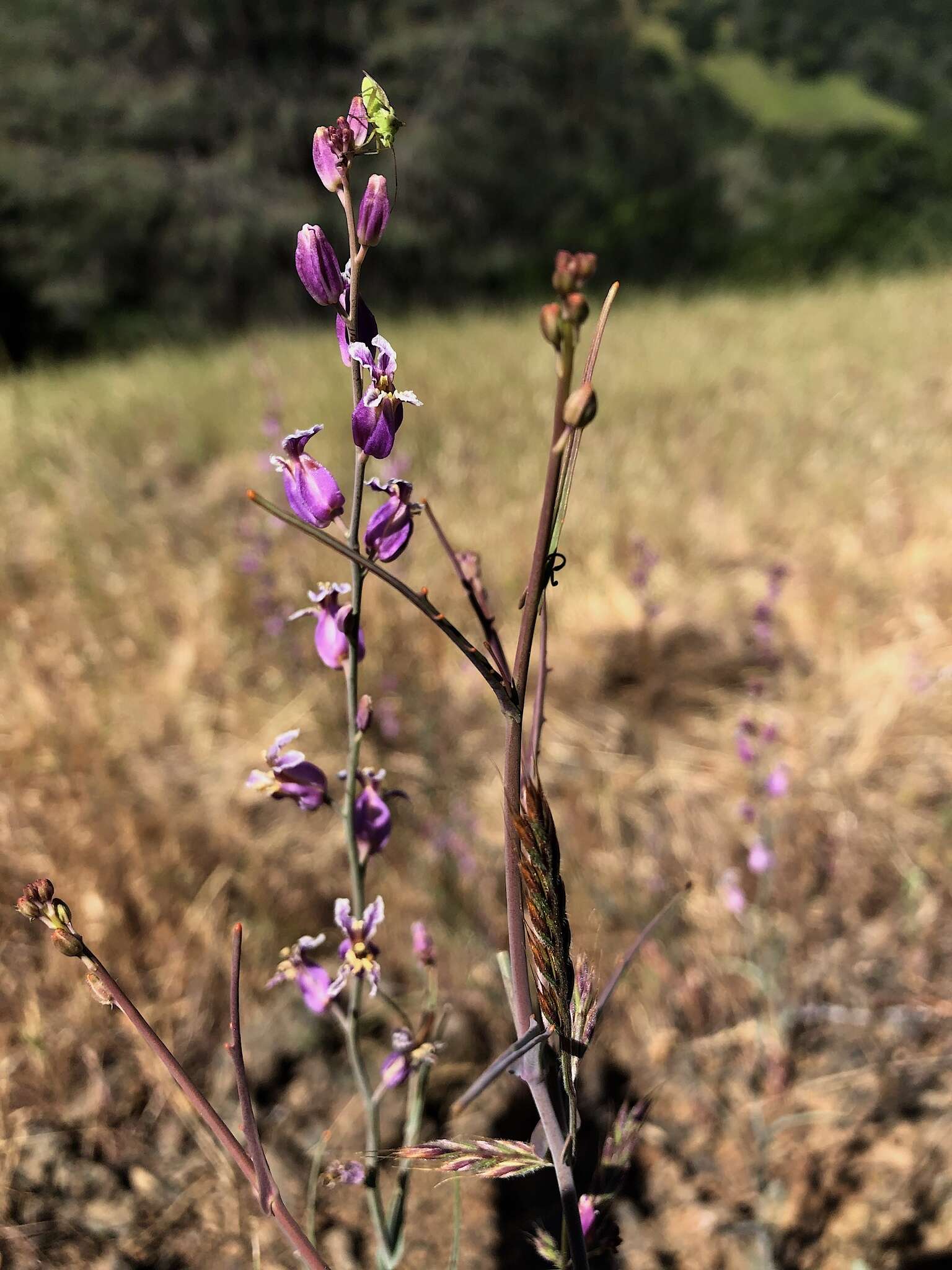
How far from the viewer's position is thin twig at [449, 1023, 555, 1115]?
0.45 m

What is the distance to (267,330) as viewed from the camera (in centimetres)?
782

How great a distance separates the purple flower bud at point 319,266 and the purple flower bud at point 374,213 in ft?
0.07

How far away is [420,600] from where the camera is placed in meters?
0.41

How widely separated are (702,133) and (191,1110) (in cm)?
1395

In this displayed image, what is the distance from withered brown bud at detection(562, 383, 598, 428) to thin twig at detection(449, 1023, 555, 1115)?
31 centimetres

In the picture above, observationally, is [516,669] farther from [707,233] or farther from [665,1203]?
[707,233]

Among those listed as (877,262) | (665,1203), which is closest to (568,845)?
(665,1203)

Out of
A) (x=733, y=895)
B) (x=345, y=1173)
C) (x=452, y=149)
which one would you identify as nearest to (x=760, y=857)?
(x=733, y=895)

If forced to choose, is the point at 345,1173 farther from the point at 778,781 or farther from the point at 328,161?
the point at 778,781

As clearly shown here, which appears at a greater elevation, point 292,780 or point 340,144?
point 340,144

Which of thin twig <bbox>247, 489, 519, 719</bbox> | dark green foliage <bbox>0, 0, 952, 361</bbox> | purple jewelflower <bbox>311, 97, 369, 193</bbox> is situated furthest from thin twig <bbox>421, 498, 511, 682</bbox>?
dark green foliage <bbox>0, 0, 952, 361</bbox>

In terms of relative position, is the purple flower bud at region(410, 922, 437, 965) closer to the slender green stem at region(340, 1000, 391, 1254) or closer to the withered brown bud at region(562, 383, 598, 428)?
the slender green stem at region(340, 1000, 391, 1254)

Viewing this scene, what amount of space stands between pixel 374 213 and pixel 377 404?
0.38ft

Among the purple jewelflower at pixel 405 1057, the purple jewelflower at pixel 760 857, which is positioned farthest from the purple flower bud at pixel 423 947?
the purple jewelflower at pixel 760 857
